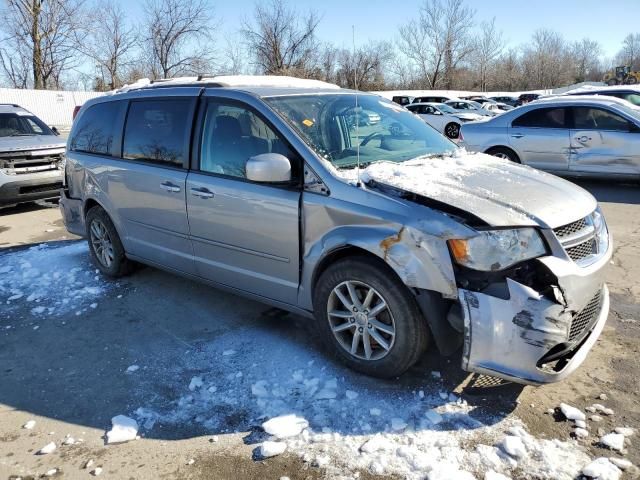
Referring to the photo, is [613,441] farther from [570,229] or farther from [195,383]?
[195,383]

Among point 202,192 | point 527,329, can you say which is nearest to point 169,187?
point 202,192

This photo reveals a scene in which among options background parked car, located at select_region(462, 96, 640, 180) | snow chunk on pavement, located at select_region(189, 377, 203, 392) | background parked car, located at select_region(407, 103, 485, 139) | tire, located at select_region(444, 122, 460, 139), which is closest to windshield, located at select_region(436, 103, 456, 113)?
background parked car, located at select_region(407, 103, 485, 139)

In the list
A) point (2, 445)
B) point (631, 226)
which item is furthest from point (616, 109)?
point (2, 445)

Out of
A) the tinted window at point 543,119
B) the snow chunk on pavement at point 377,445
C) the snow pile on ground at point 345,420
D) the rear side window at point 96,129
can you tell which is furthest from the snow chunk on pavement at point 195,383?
the tinted window at point 543,119

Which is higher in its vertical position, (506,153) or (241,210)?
(506,153)

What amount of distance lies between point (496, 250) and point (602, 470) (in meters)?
1.14

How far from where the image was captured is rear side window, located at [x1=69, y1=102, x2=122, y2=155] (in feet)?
16.8

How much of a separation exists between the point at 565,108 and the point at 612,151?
3.55 ft

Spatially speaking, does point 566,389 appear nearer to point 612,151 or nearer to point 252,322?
point 252,322

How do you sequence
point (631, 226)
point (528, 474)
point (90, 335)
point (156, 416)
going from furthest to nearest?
point (631, 226) < point (90, 335) < point (156, 416) < point (528, 474)

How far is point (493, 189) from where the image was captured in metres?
3.18

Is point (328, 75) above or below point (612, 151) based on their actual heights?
above

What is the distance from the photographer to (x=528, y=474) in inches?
98.5

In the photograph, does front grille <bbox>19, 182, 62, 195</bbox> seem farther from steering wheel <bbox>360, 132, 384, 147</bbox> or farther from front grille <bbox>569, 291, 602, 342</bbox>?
front grille <bbox>569, 291, 602, 342</bbox>
